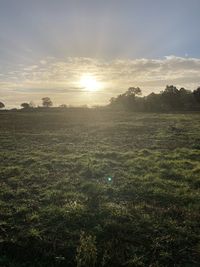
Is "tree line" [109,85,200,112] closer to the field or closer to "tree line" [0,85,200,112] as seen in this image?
"tree line" [0,85,200,112]

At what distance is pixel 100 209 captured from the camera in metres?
15.3

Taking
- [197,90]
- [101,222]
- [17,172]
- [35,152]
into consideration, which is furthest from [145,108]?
[101,222]

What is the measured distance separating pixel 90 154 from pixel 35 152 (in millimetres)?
5125

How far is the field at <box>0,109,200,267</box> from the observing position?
37.8ft

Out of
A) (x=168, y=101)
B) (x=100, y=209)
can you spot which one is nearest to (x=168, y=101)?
(x=168, y=101)

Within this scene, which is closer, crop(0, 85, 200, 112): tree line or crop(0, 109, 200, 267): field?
crop(0, 109, 200, 267): field

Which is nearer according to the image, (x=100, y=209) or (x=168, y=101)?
(x=100, y=209)

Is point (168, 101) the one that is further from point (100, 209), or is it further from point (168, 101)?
point (100, 209)

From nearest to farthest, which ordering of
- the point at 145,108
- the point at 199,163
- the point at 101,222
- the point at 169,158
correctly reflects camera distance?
the point at 101,222 → the point at 199,163 → the point at 169,158 → the point at 145,108

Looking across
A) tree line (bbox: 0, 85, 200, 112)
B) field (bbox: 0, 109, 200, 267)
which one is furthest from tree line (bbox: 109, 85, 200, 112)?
field (bbox: 0, 109, 200, 267)

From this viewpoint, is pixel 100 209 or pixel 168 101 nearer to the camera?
pixel 100 209

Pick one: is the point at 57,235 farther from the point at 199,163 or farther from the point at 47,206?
the point at 199,163

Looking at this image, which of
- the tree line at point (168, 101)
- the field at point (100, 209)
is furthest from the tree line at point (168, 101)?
the field at point (100, 209)

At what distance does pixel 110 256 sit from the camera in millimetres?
11336
